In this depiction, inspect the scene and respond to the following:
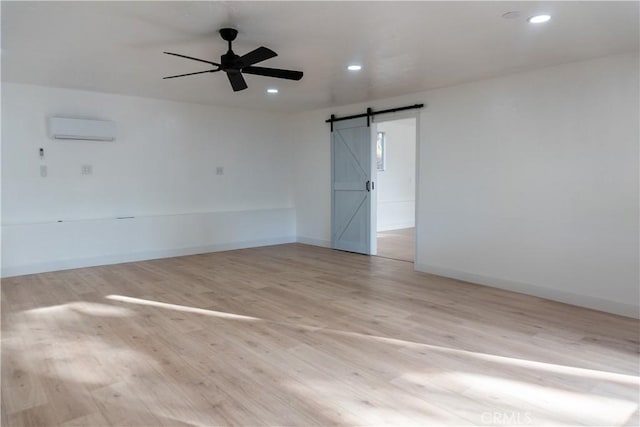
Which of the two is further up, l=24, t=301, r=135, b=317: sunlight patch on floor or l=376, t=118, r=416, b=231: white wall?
l=376, t=118, r=416, b=231: white wall

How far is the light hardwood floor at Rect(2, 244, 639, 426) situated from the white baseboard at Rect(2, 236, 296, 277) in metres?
0.58

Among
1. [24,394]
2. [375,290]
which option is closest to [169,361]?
[24,394]

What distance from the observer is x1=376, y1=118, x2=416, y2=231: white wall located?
9.23 m

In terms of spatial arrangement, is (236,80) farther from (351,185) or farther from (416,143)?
(351,185)

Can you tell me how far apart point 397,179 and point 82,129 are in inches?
257

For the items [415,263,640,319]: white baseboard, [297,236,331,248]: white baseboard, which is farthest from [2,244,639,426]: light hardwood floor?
[297,236,331,248]: white baseboard

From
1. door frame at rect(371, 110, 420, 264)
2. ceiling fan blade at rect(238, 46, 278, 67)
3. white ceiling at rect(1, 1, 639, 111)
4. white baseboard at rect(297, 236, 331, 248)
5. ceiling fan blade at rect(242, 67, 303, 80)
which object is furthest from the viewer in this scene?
white baseboard at rect(297, 236, 331, 248)

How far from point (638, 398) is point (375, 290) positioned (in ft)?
8.08

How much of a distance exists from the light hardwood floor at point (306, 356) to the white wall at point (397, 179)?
4761mm

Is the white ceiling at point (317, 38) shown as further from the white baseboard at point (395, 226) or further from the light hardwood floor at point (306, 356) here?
the white baseboard at point (395, 226)

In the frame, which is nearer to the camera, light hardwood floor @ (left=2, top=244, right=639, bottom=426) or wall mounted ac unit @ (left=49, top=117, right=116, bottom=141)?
light hardwood floor @ (left=2, top=244, right=639, bottom=426)

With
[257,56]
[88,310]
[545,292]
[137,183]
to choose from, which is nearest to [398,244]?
[545,292]

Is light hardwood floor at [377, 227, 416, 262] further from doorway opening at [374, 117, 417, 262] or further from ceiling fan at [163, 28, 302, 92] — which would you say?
ceiling fan at [163, 28, 302, 92]

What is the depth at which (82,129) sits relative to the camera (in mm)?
5355
